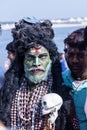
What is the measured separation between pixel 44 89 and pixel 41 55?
266 mm

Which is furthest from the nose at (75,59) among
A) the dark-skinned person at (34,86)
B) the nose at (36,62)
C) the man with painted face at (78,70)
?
the nose at (36,62)

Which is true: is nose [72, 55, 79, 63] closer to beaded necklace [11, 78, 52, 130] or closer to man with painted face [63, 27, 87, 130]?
man with painted face [63, 27, 87, 130]

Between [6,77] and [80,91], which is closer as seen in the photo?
[80,91]

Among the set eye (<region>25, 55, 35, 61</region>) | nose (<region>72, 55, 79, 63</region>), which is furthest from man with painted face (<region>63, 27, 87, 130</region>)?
eye (<region>25, 55, 35, 61</region>)

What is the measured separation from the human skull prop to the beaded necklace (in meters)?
0.15

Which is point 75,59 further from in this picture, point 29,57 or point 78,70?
point 29,57

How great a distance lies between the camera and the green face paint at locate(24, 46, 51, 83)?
158 inches

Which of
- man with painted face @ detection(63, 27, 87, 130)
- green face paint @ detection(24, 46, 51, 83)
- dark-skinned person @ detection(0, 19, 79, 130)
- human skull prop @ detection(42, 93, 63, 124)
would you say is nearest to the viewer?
human skull prop @ detection(42, 93, 63, 124)

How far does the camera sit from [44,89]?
4.02 meters

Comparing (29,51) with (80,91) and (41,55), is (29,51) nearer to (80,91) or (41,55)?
(41,55)

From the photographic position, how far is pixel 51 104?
3.67 metres

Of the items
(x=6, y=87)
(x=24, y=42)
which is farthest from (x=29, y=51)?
(x=6, y=87)

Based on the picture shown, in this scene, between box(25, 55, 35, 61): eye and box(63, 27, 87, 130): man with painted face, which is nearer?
box(63, 27, 87, 130): man with painted face

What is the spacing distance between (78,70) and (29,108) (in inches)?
18.9
